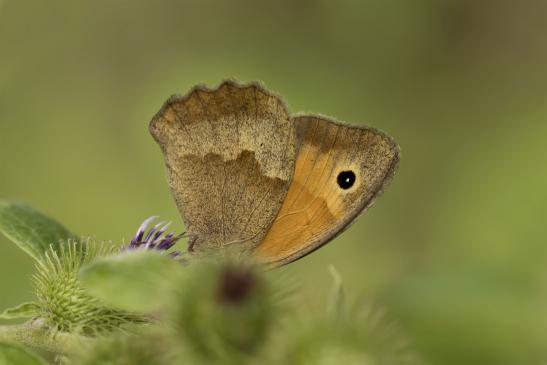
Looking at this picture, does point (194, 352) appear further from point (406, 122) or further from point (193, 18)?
point (193, 18)

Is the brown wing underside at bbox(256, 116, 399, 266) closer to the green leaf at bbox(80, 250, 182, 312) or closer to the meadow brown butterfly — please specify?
the meadow brown butterfly

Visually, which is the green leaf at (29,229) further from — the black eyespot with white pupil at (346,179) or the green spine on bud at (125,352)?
the black eyespot with white pupil at (346,179)

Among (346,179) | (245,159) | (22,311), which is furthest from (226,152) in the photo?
(22,311)

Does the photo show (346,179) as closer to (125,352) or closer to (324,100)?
(125,352)

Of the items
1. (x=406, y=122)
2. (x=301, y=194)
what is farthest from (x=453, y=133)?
(x=301, y=194)

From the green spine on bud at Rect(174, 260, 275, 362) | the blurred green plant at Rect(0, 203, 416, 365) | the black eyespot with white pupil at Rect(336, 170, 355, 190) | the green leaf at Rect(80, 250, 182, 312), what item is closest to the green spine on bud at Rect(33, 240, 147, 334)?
the blurred green plant at Rect(0, 203, 416, 365)

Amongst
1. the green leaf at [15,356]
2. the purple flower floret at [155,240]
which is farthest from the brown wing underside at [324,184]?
the green leaf at [15,356]
